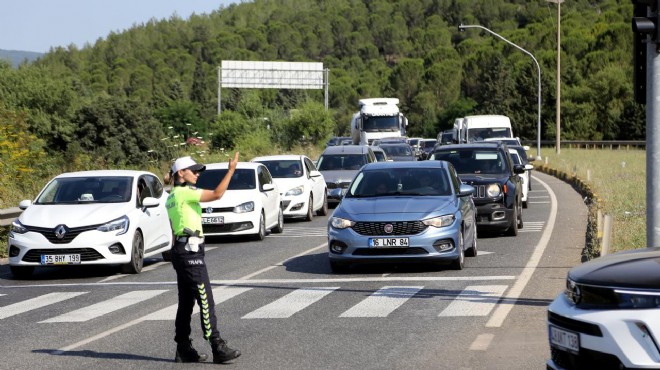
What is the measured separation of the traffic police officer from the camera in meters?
9.55

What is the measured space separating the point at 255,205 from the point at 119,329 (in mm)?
11376

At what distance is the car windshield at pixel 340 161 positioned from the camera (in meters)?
33.8

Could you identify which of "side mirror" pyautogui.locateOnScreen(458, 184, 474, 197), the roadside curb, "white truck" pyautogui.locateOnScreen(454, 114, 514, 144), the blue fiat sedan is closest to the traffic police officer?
the blue fiat sedan

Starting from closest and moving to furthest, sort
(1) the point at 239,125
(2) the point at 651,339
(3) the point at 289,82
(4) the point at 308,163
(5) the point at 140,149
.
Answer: (2) the point at 651,339
(4) the point at 308,163
(1) the point at 239,125
(5) the point at 140,149
(3) the point at 289,82

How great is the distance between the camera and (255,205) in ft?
75.9

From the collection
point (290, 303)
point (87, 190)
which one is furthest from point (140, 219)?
point (290, 303)

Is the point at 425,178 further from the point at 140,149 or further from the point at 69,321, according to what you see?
the point at 140,149

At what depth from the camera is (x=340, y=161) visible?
3406 cm

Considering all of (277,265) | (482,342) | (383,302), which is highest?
(482,342)

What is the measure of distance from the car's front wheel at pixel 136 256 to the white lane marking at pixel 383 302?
4452 mm

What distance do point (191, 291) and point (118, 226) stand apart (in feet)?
25.9

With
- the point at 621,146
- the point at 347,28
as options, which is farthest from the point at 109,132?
the point at 347,28

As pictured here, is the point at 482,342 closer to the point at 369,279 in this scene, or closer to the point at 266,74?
the point at 369,279

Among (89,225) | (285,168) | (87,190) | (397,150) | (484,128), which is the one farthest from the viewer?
(484,128)
